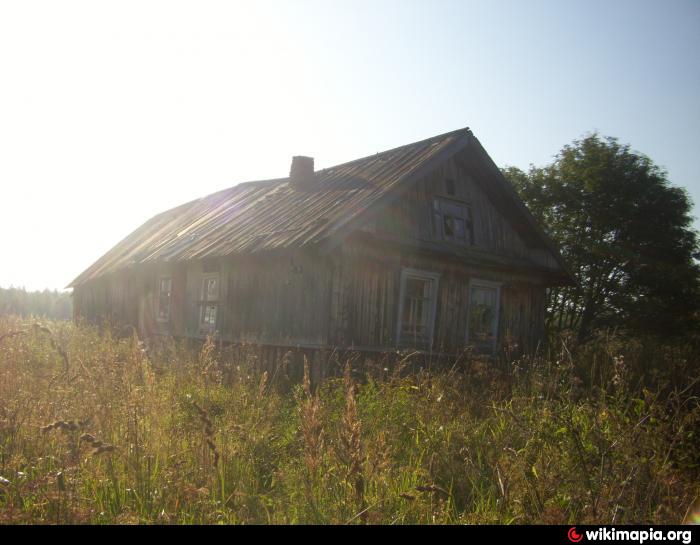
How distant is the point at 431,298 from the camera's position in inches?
499

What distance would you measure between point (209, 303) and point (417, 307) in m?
5.15

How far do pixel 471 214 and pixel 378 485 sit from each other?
35.9 ft

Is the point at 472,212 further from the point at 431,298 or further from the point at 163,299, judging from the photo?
the point at 163,299

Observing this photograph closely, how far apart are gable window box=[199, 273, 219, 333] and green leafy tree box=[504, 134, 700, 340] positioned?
14.0 meters

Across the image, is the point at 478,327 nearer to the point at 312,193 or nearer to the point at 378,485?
the point at 312,193

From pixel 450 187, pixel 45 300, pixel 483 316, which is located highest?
pixel 450 187

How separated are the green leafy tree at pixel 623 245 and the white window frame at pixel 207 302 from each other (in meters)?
14.0

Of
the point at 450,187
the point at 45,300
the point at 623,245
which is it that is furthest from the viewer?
the point at 45,300

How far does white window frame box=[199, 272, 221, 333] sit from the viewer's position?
551 inches

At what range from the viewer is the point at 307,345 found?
36.5 ft

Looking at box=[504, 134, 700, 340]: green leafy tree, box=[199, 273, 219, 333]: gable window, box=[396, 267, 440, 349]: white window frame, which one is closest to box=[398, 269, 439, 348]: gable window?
box=[396, 267, 440, 349]: white window frame
